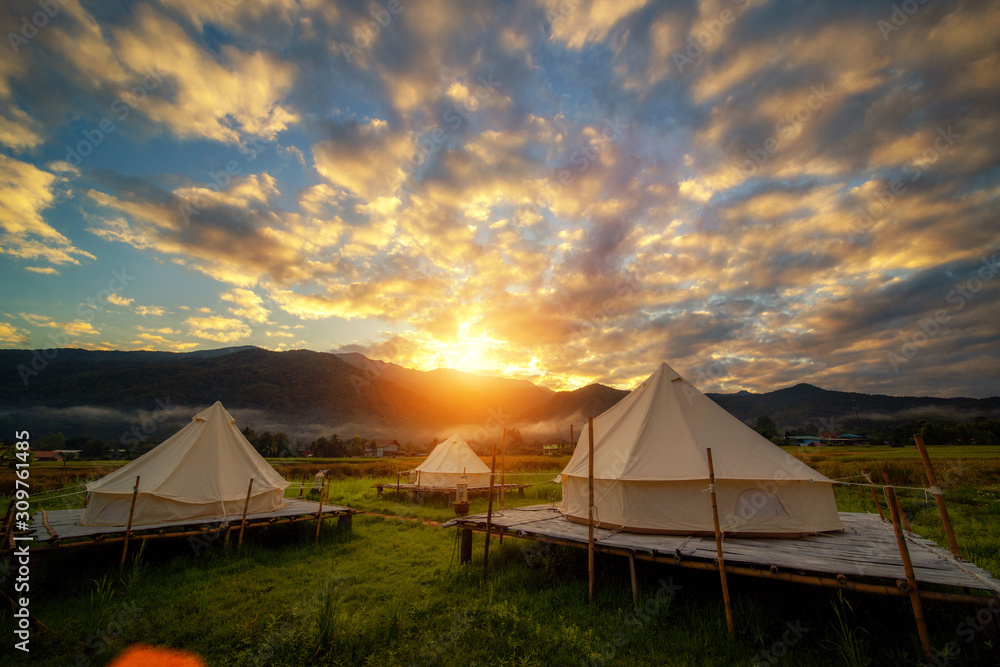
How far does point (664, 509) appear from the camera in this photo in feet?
29.9

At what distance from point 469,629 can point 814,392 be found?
154 meters

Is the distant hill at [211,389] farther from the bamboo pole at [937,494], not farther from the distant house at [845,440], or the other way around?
the distant house at [845,440]

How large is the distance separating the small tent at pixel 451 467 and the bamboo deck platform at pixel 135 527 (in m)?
9.74

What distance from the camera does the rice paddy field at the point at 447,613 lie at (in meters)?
5.66

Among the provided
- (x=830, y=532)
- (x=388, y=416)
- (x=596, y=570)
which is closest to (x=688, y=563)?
(x=596, y=570)

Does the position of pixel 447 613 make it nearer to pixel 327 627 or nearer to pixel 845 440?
pixel 327 627

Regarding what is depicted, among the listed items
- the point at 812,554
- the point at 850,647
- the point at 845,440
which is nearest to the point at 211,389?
the point at 812,554

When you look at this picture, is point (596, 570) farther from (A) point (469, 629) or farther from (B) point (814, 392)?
(B) point (814, 392)

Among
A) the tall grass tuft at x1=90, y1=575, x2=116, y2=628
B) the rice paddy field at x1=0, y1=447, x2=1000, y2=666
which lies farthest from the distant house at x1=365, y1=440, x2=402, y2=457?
the tall grass tuft at x1=90, y1=575, x2=116, y2=628

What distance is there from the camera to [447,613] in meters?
7.14

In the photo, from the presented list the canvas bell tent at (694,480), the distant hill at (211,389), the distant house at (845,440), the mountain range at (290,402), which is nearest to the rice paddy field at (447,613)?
the canvas bell tent at (694,480)

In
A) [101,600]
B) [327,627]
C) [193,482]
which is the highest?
[193,482]

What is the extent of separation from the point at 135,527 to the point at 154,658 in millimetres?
6011

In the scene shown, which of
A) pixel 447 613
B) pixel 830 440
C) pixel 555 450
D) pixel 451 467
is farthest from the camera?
pixel 830 440
